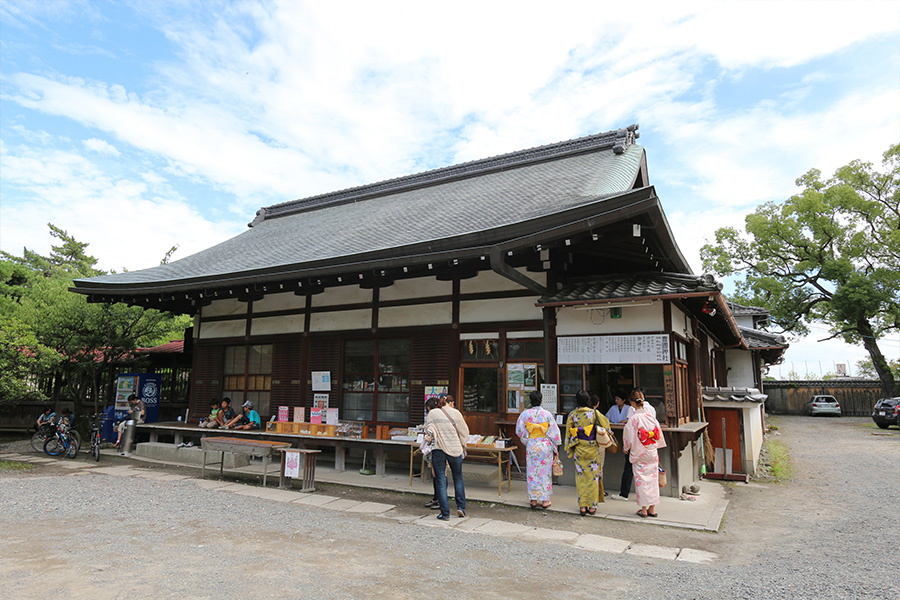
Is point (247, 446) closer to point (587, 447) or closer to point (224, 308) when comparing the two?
point (224, 308)

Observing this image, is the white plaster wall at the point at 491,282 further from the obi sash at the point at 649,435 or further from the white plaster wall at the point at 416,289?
the obi sash at the point at 649,435

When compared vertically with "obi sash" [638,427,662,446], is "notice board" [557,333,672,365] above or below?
above

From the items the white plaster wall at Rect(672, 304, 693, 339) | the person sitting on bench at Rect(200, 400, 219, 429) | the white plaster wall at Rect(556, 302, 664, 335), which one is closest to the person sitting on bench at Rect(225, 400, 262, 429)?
the person sitting on bench at Rect(200, 400, 219, 429)

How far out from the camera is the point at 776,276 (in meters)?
28.4

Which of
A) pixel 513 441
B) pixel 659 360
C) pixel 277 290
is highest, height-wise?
pixel 277 290

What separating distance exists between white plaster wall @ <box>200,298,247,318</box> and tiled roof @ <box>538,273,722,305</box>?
7.05 m

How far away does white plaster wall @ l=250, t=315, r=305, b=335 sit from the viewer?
1042 cm

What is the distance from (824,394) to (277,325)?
31.5m

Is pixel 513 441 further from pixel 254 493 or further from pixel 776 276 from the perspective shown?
pixel 776 276

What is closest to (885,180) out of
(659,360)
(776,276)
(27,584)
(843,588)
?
(776,276)

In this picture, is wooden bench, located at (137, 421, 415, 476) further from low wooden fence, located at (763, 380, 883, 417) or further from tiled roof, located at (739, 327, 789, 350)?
low wooden fence, located at (763, 380, 883, 417)

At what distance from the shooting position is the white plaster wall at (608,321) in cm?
706

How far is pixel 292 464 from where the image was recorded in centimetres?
771

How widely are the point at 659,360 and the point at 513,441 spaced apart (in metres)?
2.49
